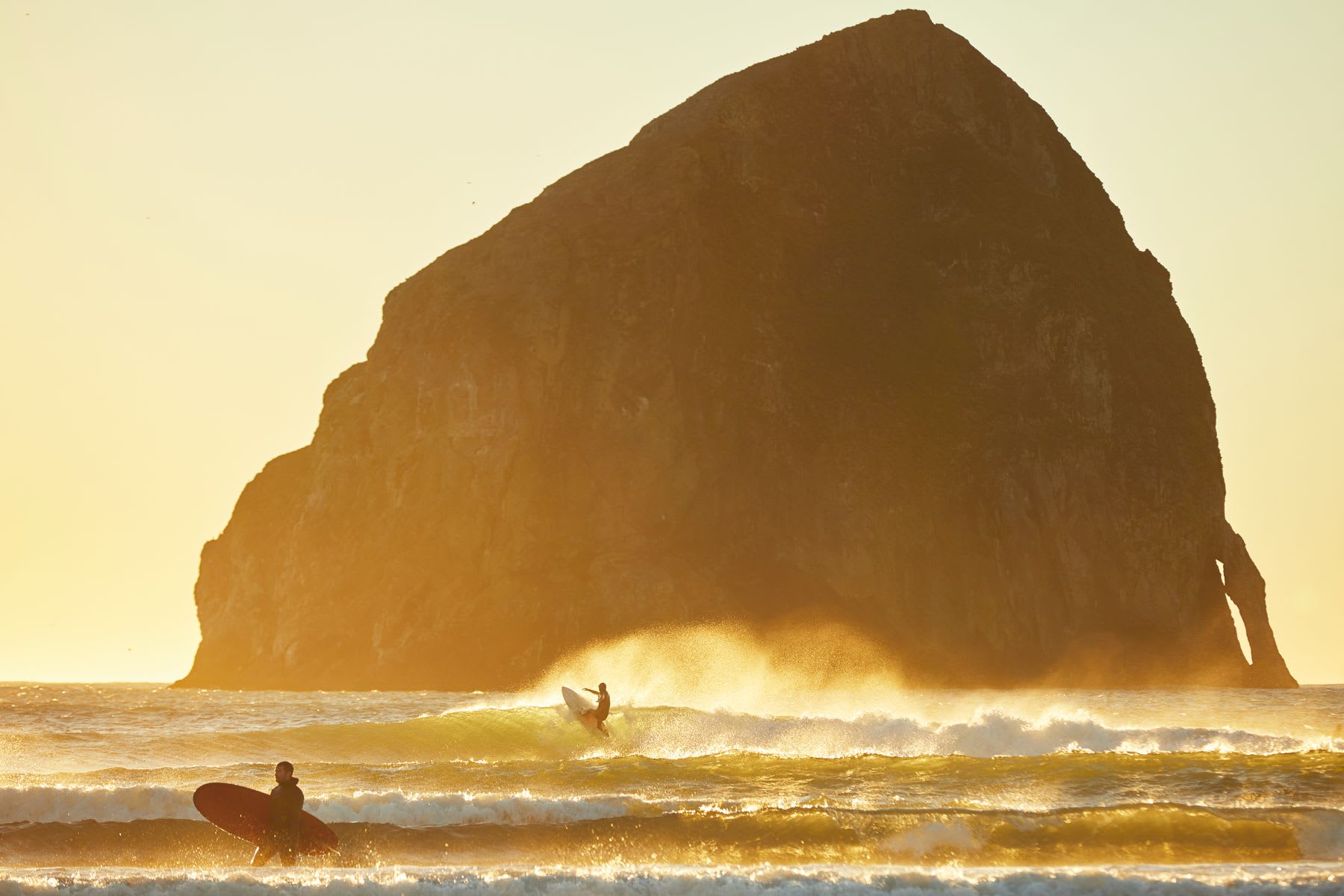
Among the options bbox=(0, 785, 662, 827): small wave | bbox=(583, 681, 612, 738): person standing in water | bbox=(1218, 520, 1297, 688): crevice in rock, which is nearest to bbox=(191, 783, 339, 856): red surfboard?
bbox=(0, 785, 662, 827): small wave

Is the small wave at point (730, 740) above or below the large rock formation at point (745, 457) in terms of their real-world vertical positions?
below

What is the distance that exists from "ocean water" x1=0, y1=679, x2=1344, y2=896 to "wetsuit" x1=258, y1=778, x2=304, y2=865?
62cm

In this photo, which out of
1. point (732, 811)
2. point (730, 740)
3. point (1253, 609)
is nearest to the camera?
point (732, 811)

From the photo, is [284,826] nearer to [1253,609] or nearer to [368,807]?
[368,807]

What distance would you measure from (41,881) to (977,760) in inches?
786

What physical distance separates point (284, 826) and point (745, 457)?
115 metres

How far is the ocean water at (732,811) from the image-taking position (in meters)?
19.0

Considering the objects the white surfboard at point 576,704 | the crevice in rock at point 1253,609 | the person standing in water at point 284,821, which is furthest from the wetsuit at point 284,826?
the crevice in rock at point 1253,609

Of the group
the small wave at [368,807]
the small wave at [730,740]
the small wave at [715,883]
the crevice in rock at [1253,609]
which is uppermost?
the crevice in rock at [1253,609]

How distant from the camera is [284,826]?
2061 cm

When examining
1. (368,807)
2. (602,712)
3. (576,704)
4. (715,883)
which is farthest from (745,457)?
(715,883)

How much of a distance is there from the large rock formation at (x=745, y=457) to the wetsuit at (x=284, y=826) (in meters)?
98.6

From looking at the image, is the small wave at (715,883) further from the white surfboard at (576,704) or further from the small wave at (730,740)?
the white surfboard at (576,704)

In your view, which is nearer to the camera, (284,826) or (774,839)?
(284,826)
